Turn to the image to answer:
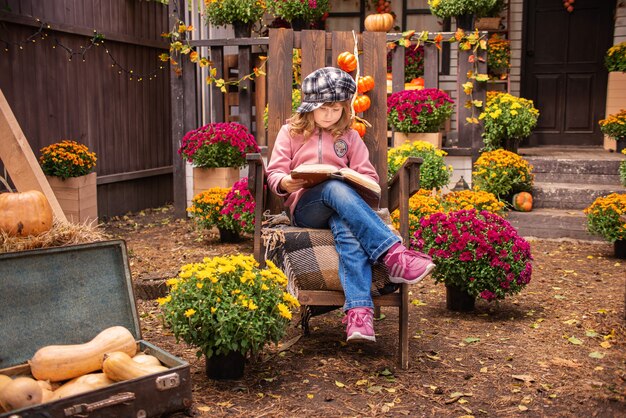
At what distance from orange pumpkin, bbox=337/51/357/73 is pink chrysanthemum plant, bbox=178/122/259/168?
263cm

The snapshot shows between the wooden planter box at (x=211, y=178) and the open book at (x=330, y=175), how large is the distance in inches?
138

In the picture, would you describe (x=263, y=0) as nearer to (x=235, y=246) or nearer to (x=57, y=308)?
(x=235, y=246)

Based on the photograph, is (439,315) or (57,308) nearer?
(57,308)

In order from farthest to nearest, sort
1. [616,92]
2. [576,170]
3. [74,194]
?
[616,92]
[576,170]
[74,194]

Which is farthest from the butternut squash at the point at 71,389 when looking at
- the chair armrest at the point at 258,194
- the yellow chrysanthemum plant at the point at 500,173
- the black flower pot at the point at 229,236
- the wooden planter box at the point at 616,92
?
the wooden planter box at the point at 616,92

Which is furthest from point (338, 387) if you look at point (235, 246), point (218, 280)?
point (235, 246)

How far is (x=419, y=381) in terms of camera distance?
9.88 feet

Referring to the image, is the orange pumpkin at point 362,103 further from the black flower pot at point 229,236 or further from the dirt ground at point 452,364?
the black flower pot at point 229,236

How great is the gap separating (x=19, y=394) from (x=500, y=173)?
16.2 ft

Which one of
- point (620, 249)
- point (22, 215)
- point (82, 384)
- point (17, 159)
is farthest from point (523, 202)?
point (82, 384)

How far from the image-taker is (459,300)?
4.09 metres

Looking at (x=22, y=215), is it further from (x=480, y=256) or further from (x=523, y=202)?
(x=523, y=202)

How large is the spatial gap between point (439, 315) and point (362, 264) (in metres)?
1.17

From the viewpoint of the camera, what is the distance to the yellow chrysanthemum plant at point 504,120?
6.73 meters
